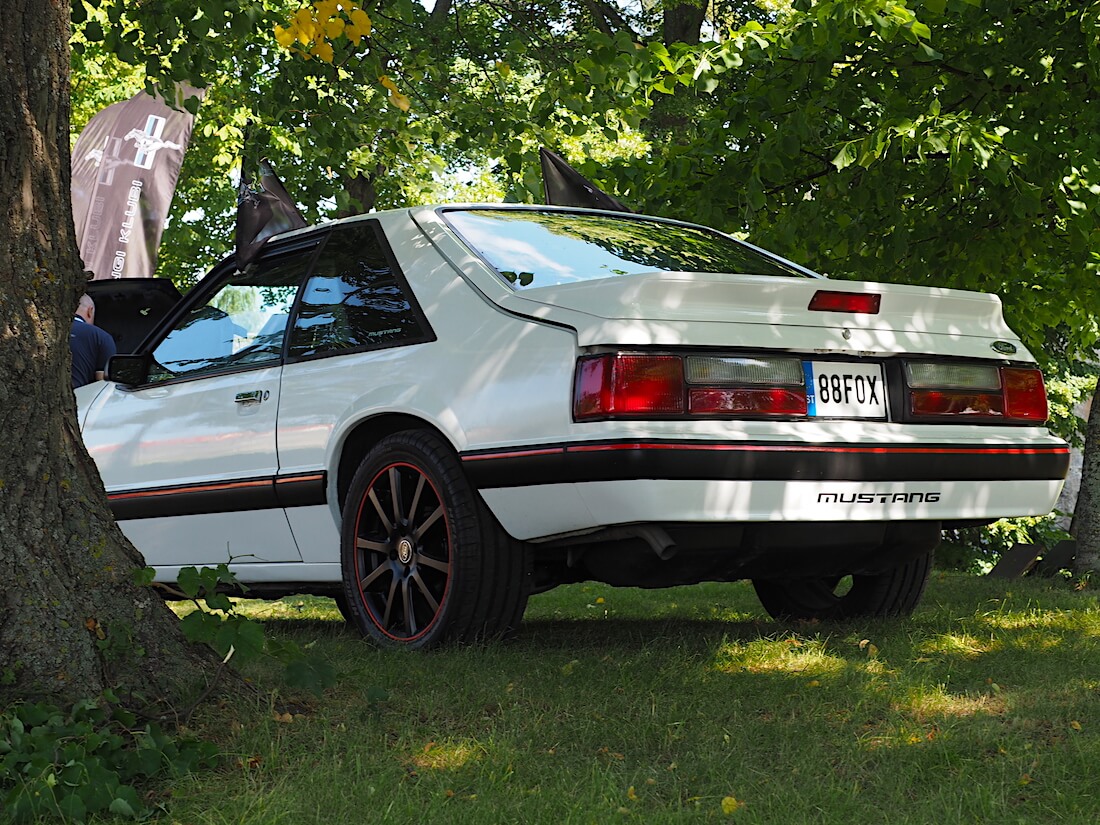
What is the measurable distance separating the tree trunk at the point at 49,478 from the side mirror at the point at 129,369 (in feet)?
8.26

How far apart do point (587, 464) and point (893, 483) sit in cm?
107

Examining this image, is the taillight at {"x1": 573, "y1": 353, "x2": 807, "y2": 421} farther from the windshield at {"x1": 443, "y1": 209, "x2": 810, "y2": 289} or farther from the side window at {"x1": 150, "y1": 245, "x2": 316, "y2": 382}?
the side window at {"x1": 150, "y1": 245, "x2": 316, "y2": 382}

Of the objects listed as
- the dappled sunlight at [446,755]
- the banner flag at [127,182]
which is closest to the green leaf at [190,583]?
the dappled sunlight at [446,755]

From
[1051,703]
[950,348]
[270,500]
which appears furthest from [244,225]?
[1051,703]

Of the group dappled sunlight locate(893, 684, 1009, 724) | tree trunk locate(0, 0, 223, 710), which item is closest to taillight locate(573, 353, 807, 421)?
dappled sunlight locate(893, 684, 1009, 724)

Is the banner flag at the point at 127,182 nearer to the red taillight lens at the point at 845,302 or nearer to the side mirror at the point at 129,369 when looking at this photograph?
the side mirror at the point at 129,369

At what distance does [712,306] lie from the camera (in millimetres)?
4418

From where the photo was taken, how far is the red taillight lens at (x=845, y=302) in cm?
459

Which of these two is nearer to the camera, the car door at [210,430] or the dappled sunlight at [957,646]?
the dappled sunlight at [957,646]

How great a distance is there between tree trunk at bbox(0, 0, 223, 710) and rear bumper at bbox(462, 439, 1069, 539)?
3.89ft

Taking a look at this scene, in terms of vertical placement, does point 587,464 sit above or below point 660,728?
above

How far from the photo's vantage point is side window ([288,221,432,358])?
518 centimetres

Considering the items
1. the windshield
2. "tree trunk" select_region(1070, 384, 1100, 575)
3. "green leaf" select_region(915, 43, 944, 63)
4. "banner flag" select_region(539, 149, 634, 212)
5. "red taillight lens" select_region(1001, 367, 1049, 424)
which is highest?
"green leaf" select_region(915, 43, 944, 63)

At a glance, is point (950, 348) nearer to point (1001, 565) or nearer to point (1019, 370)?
point (1019, 370)
